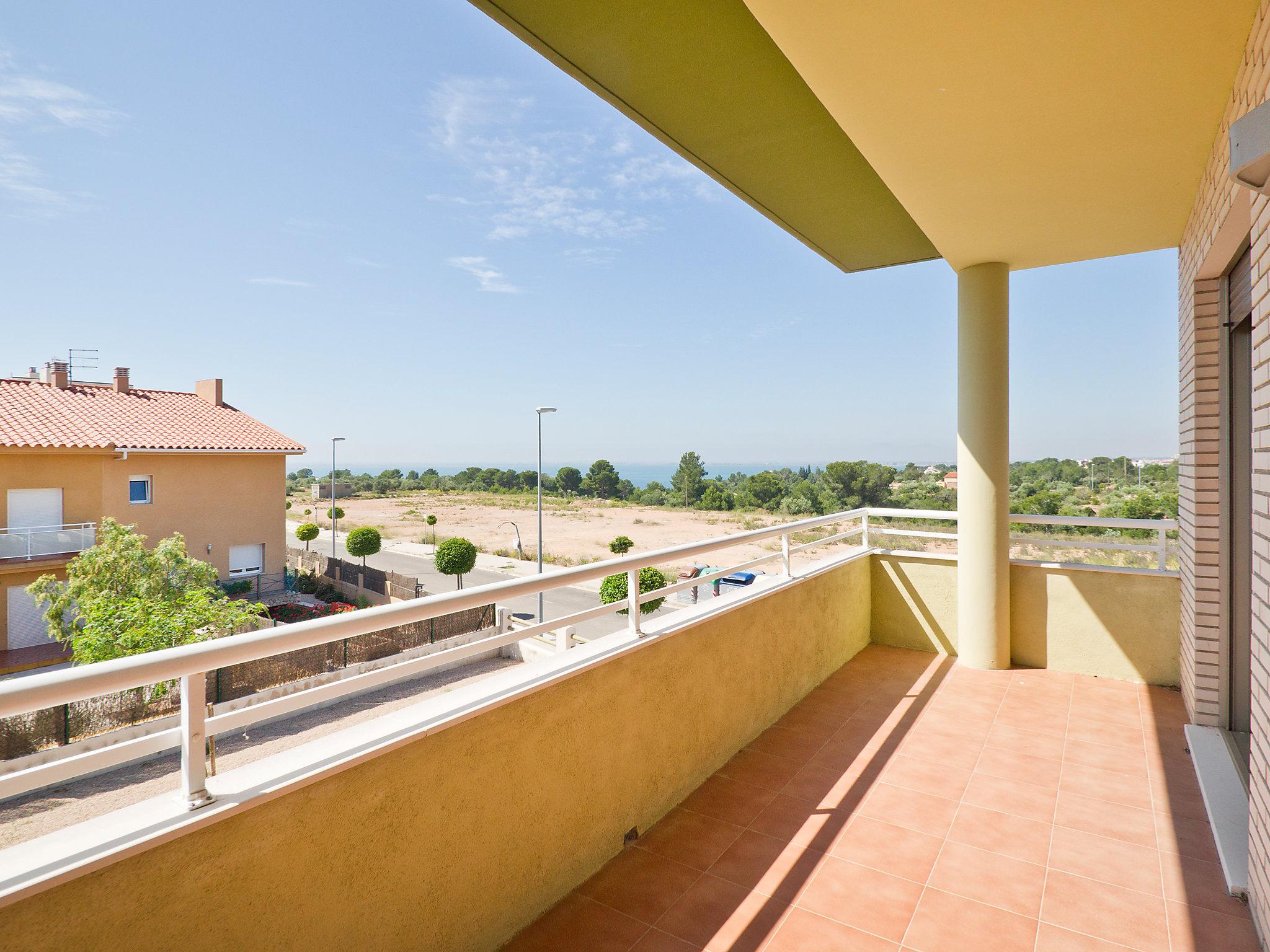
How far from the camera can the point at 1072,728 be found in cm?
333

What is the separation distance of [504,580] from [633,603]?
33.9 feet

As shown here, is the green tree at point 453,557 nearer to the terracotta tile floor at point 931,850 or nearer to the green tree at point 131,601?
the green tree at point 131,601

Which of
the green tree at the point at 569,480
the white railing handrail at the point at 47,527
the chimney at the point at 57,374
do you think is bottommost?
the white railing handrail at the point at 47,527

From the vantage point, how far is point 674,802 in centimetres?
256

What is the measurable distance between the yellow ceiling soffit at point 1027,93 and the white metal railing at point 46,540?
691 inches

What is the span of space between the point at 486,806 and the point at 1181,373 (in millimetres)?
4372

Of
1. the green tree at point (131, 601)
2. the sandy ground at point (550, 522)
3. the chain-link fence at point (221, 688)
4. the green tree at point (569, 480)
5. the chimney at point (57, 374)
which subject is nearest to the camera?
the chain-link fence at point (221, 688)

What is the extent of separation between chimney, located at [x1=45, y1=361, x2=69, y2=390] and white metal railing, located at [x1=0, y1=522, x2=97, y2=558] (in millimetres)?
4908

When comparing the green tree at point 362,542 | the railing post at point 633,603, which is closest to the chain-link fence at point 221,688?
the railing post at point 633,603

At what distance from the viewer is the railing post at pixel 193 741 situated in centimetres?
108

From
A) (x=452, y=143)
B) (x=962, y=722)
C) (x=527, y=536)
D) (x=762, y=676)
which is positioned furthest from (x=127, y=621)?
(x=452, y=143)

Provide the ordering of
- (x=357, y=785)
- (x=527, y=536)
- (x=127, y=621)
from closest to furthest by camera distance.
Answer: (x=357, y=785) < (x=127, y=621) < (x=527, y=536)

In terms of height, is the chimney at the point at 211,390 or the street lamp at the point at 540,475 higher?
the chimney at the point at 211,390

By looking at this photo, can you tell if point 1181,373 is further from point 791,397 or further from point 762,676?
point 791,397
